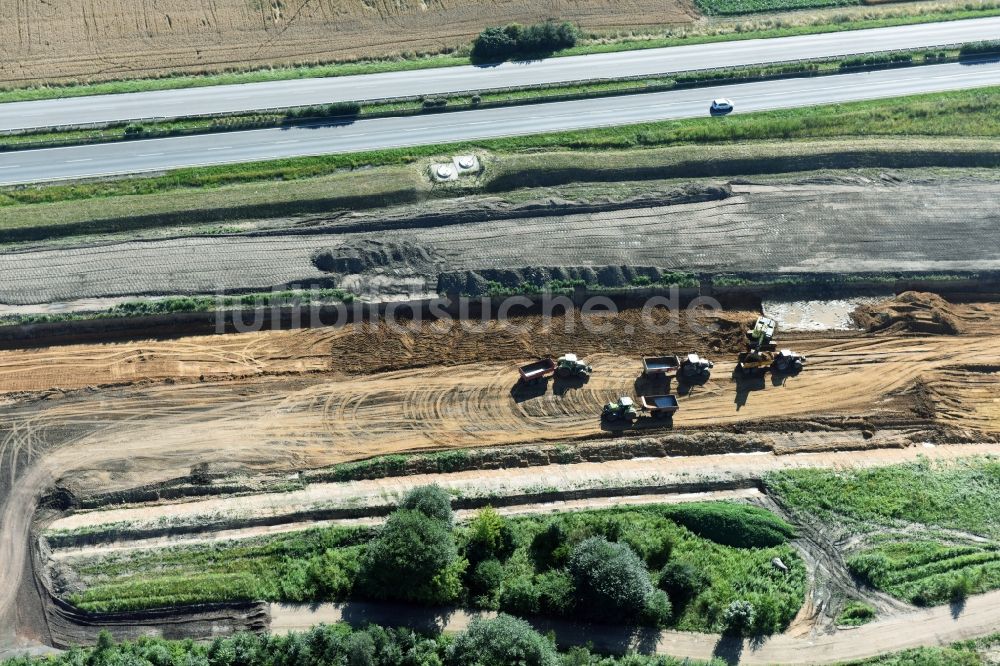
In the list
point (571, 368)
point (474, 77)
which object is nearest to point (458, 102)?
point (474, 77)

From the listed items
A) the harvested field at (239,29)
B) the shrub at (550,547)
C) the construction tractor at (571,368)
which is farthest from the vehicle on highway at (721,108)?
the shrub at (550,547)

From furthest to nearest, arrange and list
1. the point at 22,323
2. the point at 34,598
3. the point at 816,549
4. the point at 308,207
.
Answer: the point at 308,207
the point at 22,323
the point at 816,549
the point at 34,598

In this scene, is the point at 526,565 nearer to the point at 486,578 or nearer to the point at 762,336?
the point at 486,578

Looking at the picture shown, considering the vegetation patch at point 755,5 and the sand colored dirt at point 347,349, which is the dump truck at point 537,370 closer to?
the sand colored dirt at point 347,349

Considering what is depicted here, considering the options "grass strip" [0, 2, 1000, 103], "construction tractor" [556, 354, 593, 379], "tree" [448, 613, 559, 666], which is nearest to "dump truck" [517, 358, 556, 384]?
"construction tractor" [556, 354, 593, 379]

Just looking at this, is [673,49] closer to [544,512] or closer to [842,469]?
[842,469]

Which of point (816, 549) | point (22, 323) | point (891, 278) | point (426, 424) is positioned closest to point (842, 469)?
point (816, 549)
